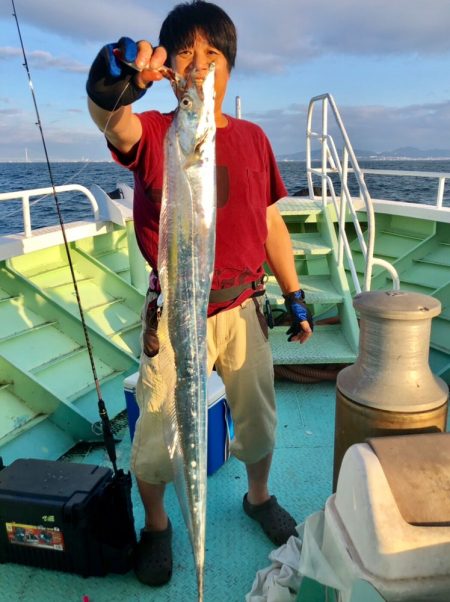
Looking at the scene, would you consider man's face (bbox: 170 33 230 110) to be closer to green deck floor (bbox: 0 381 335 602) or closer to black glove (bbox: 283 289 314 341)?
black glove (bbox: 283 289 314 341)

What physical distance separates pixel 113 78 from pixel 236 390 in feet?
5.10

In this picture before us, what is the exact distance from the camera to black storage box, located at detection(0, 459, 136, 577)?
86.5 inches

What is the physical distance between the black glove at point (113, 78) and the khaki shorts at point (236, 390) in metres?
0.81

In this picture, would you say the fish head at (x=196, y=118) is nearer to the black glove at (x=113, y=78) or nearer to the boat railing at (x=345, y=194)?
the black glove at (x=113, y=78)

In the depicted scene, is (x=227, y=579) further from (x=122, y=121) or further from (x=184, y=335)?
(x=122, y=121)

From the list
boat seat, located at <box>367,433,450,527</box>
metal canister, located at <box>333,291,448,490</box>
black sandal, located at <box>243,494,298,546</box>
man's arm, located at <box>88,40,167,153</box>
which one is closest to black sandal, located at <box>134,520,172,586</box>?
black sandal, located at <box>243,494,298,546</box>

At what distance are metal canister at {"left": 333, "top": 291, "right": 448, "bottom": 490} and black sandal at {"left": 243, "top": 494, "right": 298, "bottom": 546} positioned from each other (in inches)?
25.1

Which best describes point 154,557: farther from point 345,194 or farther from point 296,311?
point 345,194

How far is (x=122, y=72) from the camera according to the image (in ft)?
4.84

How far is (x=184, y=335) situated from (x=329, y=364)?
3.11m

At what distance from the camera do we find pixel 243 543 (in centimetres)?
259

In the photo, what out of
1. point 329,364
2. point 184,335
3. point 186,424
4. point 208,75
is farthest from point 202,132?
point 329,364

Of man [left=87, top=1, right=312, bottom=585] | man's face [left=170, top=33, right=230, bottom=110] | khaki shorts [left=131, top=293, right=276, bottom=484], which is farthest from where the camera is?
khaki shorts [left=131, top=293, right=276, bottom=484]

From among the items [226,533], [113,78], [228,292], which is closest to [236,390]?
[228,292]
